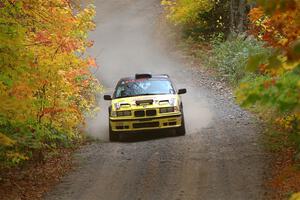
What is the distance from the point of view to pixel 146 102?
47.7 ft

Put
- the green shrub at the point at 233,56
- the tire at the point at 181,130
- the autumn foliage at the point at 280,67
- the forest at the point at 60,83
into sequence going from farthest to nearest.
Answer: the green shrub at the point at 233,56
the tire at the point at 181,130
the forest at the point at 60,83
the autumn foliage at the point at 280,67

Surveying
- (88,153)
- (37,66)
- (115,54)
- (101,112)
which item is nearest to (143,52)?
(115,54)

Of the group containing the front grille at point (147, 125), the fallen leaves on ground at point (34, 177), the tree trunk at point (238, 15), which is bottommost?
Answer: the fallen leaves on ground at point (34, 177)

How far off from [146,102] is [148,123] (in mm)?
574

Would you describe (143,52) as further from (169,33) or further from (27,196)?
(27,196)

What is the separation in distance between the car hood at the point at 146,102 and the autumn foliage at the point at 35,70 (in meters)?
1.40

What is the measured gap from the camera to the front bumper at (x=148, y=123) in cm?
1441

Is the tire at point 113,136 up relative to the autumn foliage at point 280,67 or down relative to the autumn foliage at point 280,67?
down

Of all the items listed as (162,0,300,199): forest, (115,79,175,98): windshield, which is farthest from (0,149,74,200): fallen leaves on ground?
(162,0,300,199): forest

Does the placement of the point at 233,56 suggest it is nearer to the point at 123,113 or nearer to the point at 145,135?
the point at 145,135

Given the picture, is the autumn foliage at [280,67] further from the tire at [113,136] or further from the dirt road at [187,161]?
the tire at [113,136]

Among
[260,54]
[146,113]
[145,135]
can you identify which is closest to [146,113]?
[146,113]

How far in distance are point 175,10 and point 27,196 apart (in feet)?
76.9

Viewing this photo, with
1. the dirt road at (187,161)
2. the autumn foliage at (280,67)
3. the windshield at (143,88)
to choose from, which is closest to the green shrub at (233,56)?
the dirt road at (187,161)
